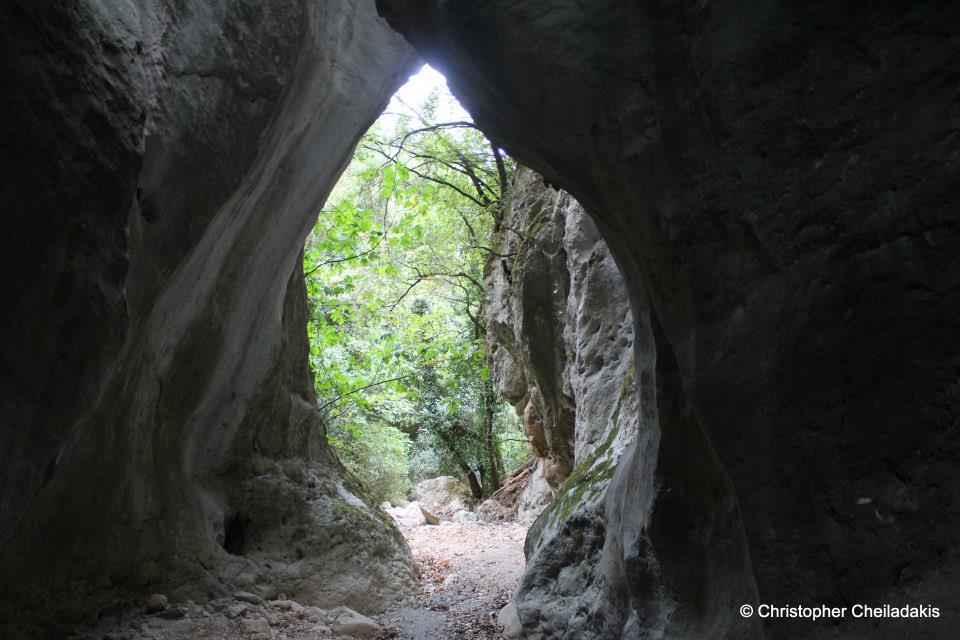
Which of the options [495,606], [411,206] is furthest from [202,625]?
[411,206]

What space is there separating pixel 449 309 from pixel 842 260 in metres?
14.7

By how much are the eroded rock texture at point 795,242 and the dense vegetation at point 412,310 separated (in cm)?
768

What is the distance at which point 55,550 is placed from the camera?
13.6ft

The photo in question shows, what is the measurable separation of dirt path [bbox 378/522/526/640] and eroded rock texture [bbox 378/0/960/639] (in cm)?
320

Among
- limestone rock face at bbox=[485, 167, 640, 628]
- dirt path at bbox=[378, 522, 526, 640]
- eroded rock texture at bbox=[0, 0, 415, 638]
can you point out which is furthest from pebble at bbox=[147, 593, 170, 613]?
limestone rock face at bbox=[485, 167, 640, 628]

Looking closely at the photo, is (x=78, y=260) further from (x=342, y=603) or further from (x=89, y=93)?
(x=342, y=603)

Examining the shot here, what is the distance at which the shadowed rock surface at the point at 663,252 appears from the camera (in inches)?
93.4

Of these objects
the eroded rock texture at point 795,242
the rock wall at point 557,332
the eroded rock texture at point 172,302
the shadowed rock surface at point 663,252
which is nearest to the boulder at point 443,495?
the rock wall at point 557,332

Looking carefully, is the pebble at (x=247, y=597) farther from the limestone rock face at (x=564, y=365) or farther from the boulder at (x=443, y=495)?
the boulder at (x=443, y=495)

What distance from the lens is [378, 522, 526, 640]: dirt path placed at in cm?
585

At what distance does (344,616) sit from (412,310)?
14.1 metres

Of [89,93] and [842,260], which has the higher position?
[89,93]

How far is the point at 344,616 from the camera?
18.9 feet

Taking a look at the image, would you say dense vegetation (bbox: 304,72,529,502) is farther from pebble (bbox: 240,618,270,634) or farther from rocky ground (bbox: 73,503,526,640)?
pebble (bbox: 240,618,270,634)
